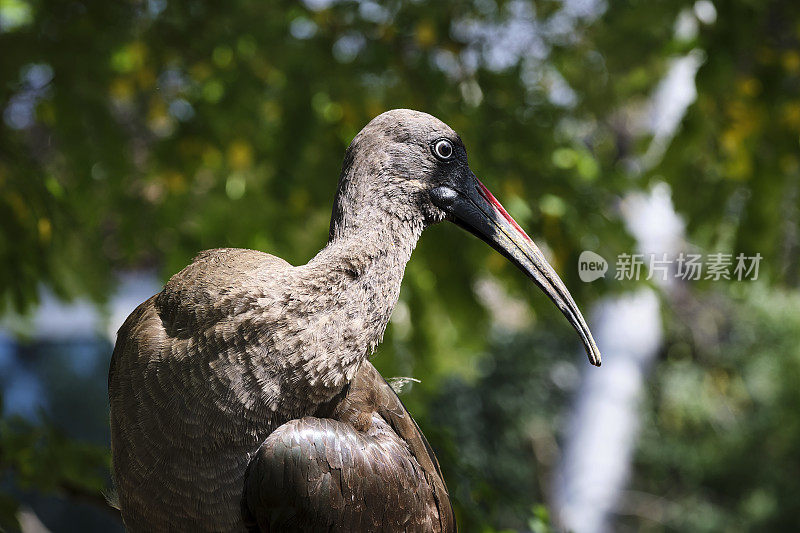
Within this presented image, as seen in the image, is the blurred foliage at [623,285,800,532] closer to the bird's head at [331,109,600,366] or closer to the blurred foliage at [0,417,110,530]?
the blurred foliage at [0,417,110,530]

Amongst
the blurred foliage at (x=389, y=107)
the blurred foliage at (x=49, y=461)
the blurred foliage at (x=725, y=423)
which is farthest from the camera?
the blurred foliage at (x=725, y=423)

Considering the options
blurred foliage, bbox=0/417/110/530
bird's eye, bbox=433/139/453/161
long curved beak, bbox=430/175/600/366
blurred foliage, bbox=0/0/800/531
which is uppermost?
blurred foliage, bbox=0/0/800/531

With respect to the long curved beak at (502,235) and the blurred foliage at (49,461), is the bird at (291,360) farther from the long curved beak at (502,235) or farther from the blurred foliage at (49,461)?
the blurred foliage at (49,461)

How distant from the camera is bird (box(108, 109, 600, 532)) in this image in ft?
3.34

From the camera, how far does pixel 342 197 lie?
41.9 inches

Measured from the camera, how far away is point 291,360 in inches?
39.6

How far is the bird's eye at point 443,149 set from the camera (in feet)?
3.54

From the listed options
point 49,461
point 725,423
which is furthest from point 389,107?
point 725,423

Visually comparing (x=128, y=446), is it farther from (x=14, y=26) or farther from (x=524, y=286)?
(x=14, y=26)

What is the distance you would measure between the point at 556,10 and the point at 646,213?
2169 millimetres

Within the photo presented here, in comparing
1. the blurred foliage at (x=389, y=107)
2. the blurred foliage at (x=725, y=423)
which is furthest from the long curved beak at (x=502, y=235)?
the blurred foliage at (x=725, y=423)

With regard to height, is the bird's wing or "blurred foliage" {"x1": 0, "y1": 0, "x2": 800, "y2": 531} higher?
"blurred foliage" {"x1": 0, "y1": 0, "x2": 800, "y2": 531}

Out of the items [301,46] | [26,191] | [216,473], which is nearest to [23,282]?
[26,191]

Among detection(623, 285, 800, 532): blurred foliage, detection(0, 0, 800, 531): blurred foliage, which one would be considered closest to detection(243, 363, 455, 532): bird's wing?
detection(0, 0, 800, 531): blurred foliage
